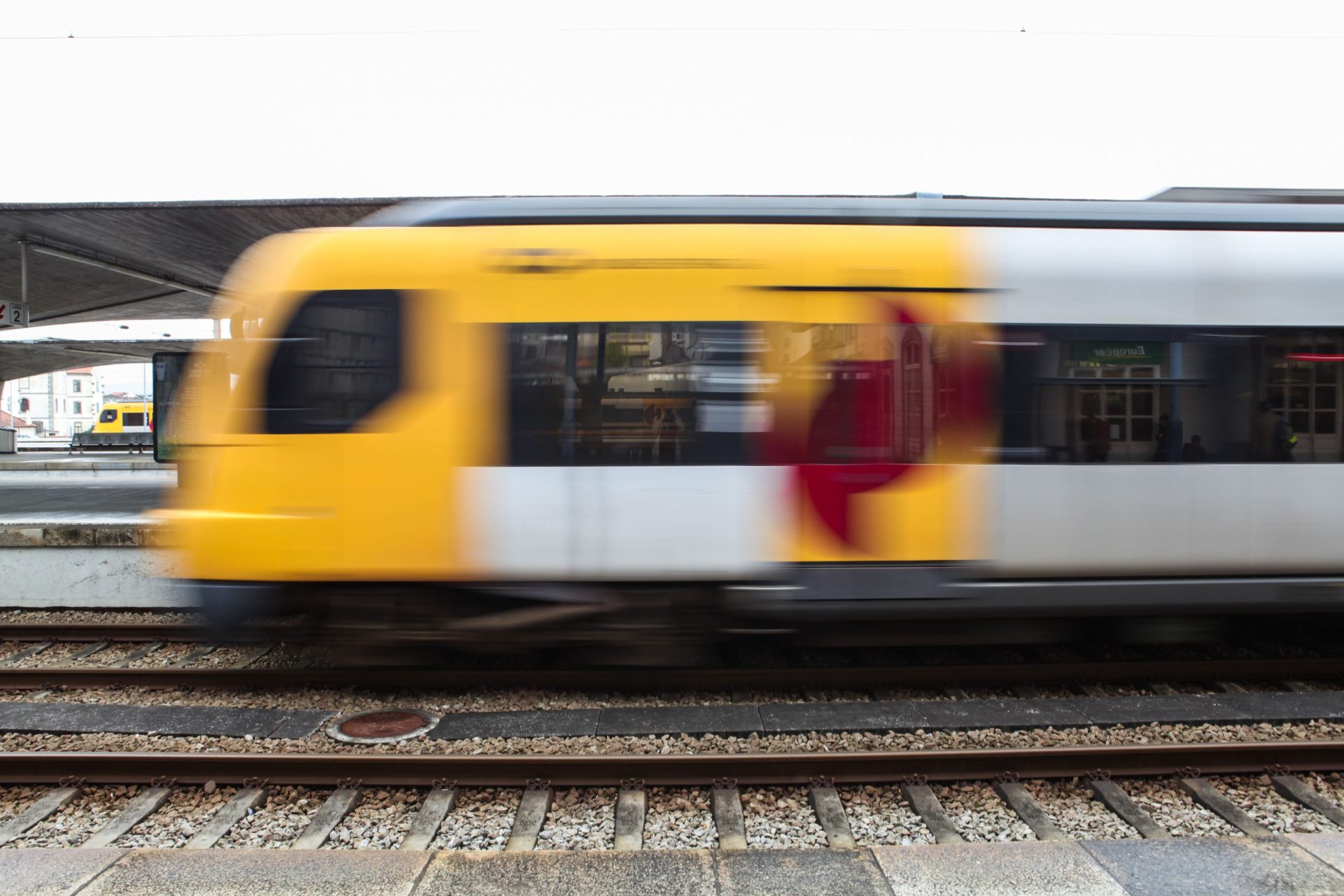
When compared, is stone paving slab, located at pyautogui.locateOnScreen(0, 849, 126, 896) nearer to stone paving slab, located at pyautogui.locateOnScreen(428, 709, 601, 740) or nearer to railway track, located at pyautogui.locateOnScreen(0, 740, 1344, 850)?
railway track, located at pyautogui.locateOnScreen(0, 740, 1344, 850)

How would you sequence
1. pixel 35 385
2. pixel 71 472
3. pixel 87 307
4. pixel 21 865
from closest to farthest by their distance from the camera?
1. pixel 21 865
2. pixel 87 307
3. pixel 71 472
4. pixel 35 385

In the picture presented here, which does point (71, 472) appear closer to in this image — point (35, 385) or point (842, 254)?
point (842, 254)

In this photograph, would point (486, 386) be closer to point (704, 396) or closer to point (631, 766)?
point (704, 396)

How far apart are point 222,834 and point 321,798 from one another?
17.4 inches

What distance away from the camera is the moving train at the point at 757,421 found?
14.5 ft

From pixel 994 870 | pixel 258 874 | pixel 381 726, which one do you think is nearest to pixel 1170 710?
pixel 994 870

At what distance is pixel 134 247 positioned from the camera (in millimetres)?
10430

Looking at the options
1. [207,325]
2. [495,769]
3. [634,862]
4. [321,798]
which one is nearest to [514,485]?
[495,769]

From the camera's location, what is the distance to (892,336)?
178 inches

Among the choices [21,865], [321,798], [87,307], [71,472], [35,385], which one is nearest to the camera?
[21,865]

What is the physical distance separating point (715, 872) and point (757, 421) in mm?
2392

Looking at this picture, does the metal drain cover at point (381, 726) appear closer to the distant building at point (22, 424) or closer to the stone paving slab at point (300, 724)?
the stone paving slab at point (300, 724)

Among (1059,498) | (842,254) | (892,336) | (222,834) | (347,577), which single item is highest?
(842,254)

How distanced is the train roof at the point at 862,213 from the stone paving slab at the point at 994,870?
346 centimetres
